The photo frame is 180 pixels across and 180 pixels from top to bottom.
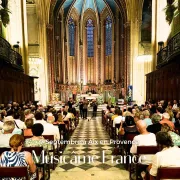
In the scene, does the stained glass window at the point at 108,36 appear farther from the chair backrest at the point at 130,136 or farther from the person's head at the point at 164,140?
the person's head at the point at 164,140

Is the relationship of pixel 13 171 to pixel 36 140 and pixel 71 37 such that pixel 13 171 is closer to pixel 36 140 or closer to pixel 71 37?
pixel 36 140

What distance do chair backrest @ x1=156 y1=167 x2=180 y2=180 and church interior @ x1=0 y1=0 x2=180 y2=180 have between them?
0.01 meters

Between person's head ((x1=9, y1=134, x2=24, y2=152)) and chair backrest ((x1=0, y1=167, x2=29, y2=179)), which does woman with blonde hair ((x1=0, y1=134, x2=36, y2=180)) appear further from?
chair backrest ((x1=0, y1=167, x2=29, y2=179))

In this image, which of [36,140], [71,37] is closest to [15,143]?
[36,140]

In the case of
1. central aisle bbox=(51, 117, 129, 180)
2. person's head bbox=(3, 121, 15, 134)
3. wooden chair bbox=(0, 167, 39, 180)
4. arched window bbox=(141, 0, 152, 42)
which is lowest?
central aisle bbox=(51, 117, 129, 180)

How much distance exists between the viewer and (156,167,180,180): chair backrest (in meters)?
2.50

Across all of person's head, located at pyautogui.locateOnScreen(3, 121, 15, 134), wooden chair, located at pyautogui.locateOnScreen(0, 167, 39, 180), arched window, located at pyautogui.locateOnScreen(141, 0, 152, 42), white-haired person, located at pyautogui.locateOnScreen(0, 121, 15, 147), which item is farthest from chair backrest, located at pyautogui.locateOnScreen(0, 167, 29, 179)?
arched window, located at pyautogui.locateOnScreen(141, 0, 152, 42)

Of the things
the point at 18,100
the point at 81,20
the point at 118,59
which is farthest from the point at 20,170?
the point at 81,20

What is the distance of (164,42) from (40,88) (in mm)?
12354

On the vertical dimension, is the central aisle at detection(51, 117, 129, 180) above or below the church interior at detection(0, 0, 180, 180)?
below

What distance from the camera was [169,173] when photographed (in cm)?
251

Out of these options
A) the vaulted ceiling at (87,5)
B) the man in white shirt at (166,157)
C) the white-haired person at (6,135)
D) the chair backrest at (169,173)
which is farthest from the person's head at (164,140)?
the vaulted ceiling at (87,5)

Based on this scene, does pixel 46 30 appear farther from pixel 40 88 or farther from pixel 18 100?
pixel 18 100

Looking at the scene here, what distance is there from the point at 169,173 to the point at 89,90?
28.0 metres
